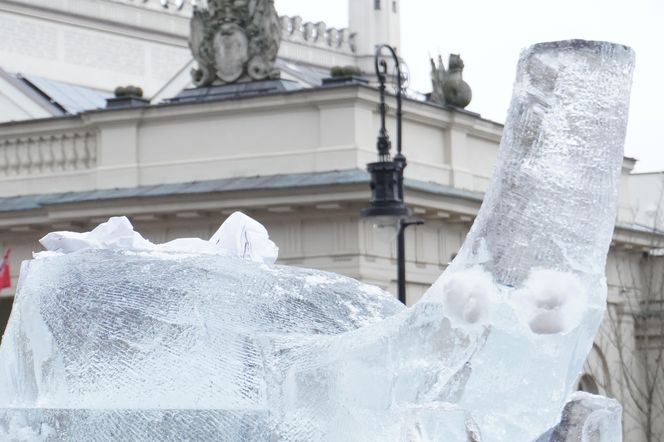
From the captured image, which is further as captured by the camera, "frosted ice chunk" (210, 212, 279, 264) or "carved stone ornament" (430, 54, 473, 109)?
"carved stone ornament" (430, 54, 473, 109)

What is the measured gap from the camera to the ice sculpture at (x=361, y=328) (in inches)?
187

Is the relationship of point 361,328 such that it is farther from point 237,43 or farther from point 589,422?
point 237,43

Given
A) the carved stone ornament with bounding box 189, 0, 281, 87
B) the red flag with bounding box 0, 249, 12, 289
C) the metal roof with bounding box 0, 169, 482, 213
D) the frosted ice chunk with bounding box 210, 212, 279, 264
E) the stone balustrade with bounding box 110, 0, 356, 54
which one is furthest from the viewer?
the stone balustrade with bounding box 110, 0, 356, 54

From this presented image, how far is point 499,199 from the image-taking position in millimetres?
4801

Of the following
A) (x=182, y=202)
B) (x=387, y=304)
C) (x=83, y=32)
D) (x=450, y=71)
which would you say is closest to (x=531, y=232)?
(x=387, y=304)

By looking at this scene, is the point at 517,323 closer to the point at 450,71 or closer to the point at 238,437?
the point at 238,437

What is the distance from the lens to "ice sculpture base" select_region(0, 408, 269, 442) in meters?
5.43

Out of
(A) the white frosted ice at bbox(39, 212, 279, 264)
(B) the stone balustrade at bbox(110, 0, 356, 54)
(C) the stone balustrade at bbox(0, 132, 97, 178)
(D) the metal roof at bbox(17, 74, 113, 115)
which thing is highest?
(B) the stone balustrade at bbox(110, 0, 356, 54)

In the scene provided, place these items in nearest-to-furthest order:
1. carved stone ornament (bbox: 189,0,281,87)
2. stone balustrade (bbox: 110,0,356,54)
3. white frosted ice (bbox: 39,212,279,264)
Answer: white frosted ice (bbox: 39,212,279,264)
carved stone ornament (bbox: 189,0,281,87)
stone balustrade (bbox: 110,0,356,54)

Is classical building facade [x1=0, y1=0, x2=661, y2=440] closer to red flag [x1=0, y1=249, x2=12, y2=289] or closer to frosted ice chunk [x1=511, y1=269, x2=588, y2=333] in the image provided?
red flag [x1=0, y1=249, x2=12, y2=289]

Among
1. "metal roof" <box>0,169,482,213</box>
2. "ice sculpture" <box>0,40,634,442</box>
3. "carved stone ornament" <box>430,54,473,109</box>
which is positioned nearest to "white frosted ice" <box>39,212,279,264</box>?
"ice sculpture" <box>0,40,634,442</box>

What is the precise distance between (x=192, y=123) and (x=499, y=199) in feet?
93.9

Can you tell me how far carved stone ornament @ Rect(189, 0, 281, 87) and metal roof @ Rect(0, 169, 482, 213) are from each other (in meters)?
2.18

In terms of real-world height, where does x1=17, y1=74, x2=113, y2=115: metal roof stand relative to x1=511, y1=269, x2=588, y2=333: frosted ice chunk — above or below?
above
